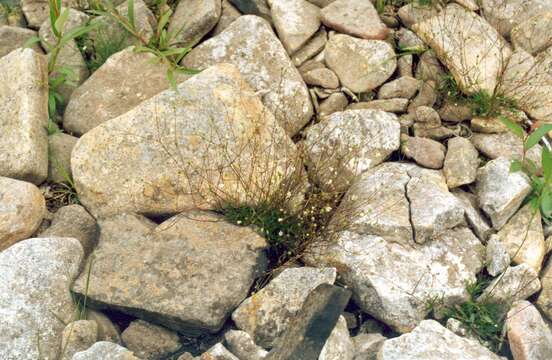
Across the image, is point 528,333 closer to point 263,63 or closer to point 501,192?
point 501,192

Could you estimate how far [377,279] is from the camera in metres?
3.73

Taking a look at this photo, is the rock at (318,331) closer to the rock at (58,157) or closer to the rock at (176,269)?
the rock at (176,269)

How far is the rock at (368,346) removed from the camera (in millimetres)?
3479

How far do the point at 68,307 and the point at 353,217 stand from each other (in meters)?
1.77

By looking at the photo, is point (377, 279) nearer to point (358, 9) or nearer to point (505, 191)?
point (505, 191)

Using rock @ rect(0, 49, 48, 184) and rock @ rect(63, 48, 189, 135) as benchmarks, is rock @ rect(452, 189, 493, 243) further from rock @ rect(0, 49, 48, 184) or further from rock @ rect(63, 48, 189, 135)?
rock @ rect(0, 49, 48, 184)

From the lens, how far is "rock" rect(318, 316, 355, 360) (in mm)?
3428

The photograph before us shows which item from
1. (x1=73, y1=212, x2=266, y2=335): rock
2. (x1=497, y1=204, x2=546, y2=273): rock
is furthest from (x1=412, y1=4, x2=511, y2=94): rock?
(x1=73, y1=212, x2=266, y2=335): rock

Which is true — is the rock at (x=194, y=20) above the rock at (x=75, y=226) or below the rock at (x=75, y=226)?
above

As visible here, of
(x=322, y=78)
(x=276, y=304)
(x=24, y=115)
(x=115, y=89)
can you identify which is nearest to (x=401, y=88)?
(x=322, y=78)

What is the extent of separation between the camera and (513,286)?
12.3 ft

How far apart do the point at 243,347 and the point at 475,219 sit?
1.68m

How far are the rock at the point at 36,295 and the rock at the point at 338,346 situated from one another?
1451 mm

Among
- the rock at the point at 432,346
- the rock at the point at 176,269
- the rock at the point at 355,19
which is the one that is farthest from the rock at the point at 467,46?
the rock at the point at 176,269
